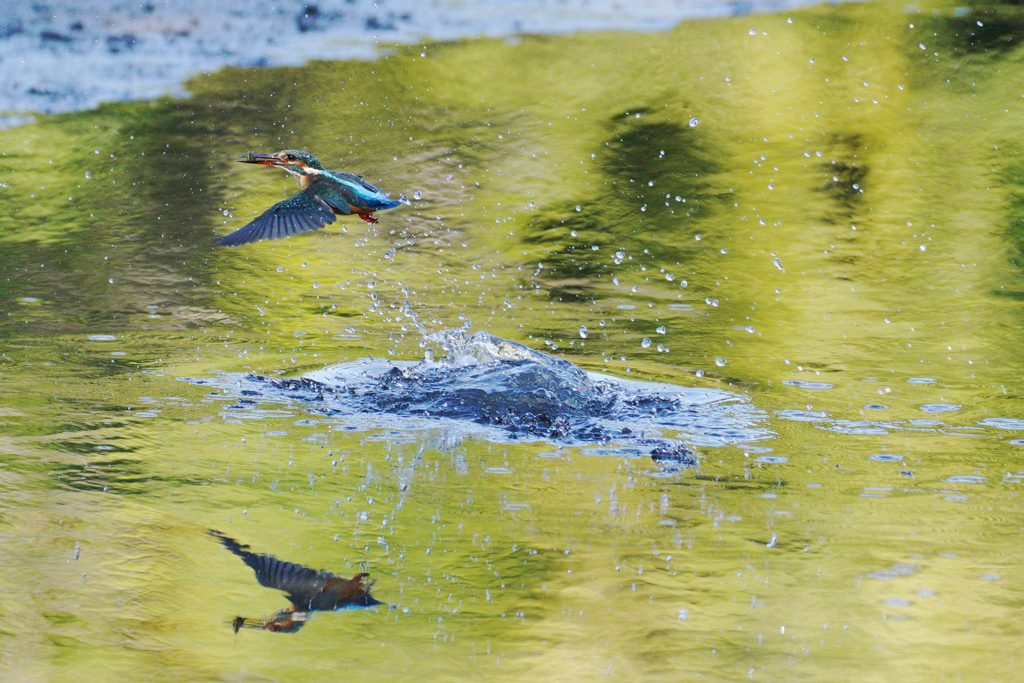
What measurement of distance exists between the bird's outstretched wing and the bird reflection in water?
3.90 feet

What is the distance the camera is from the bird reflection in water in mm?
3082

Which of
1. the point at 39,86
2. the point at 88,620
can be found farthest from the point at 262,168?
the point at 88,620

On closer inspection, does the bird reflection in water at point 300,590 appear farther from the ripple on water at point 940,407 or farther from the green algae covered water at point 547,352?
the ripple on water at point 940,407

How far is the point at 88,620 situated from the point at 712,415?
224 cm

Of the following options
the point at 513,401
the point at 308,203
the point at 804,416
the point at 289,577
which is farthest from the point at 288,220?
the point at 804,416

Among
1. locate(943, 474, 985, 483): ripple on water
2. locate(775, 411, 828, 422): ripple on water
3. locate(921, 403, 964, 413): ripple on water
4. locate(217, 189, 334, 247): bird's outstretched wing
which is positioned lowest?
locate(775, 411, 828, 422): ripple on water

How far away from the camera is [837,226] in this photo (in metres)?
7.01

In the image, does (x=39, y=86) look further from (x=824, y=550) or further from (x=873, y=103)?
(x=824, y=550)

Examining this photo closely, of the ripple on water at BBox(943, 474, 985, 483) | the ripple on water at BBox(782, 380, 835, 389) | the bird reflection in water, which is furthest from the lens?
the ripple on water at BBox(782, 380, 835, 389)

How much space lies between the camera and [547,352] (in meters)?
5.26

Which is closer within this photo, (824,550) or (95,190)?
(824,550)

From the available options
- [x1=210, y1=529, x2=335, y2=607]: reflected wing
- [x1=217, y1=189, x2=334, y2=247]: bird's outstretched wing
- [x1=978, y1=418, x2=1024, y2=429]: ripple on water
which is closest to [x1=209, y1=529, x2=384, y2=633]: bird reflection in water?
[x1=210, y1=529, x2=335, y2=607]: reflected wing

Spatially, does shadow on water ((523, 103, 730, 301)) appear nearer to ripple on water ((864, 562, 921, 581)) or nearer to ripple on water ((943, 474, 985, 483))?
ripple on water ((943, 474, 985, 483))

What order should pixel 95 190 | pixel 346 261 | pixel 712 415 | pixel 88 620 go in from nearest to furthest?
pixel 88 620 → pixel 712 415 → pixel 346 261 → pixel 95 190
